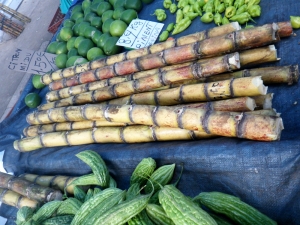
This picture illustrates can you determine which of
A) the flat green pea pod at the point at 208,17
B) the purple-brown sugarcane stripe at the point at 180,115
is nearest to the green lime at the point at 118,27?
the flat green pea pod at the point at 208,17

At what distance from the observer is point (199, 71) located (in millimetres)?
2416

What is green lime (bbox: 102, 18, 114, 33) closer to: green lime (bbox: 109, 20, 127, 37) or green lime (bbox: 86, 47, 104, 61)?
green lime (bbox: 109, 20, 127, 37)

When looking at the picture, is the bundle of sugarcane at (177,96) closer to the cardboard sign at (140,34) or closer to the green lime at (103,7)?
the cardboard sign at (140,34)

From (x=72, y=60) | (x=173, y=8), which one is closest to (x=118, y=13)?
(x=173, y=8)

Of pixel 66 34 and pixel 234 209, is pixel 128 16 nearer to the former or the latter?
pixel 66 34

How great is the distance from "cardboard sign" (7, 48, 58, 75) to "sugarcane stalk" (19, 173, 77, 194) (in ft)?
6.28

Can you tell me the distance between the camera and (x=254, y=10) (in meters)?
3.03

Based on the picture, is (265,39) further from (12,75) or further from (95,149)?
(12,75)

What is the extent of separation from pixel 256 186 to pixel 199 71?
3.48 ft

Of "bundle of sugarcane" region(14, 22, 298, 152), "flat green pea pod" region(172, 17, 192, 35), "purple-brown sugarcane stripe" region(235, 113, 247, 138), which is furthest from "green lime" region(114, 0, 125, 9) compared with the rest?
"purple-brown sugarcane stripe" region(235, 113, 247, 138)

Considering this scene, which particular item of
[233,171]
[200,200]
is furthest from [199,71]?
[200,200]

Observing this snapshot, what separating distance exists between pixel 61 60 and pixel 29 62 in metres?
0.50

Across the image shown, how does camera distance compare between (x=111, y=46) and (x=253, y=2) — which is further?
(x=111, y=46)

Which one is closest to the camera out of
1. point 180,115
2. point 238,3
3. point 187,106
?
point 180,115
